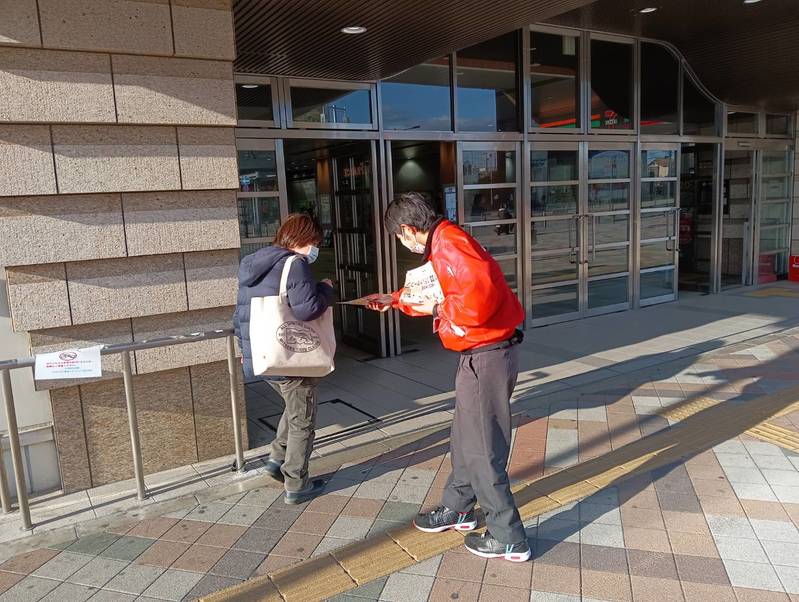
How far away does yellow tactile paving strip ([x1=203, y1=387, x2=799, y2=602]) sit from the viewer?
2939mm

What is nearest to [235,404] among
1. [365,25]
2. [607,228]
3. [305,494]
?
[305,494]

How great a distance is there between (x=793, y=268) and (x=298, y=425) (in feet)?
35.1

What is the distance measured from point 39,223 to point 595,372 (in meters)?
4.73

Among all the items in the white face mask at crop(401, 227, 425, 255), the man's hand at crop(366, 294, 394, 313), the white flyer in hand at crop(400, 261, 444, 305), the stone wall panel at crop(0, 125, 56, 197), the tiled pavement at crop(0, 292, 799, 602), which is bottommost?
the tiled pavement at crop(0, 292, 799, 602)

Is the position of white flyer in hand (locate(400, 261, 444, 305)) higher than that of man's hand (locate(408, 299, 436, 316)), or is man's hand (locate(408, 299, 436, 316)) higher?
white flyer in hand (locate(400, 261, 444, 305))

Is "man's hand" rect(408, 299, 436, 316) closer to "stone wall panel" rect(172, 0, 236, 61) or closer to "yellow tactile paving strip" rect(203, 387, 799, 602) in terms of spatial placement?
"yellow tactile paving strip" rect(203, 387, 799, 602)

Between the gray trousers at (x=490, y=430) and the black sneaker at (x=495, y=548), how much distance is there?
0.04 metres

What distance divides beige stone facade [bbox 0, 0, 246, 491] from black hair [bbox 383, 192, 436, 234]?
1.51 meters

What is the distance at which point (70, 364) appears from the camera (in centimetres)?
357

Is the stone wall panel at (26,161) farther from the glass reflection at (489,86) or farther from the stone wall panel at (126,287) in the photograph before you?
the glass reflection at (489,86)

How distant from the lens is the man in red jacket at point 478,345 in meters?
2.84

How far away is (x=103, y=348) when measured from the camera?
11.9 feet

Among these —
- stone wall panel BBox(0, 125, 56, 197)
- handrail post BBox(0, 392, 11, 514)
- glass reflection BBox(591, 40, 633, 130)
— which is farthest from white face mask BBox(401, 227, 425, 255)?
glass reflection BBox(591, 40, 633, 130)

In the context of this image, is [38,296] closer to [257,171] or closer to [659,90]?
[257,171]
